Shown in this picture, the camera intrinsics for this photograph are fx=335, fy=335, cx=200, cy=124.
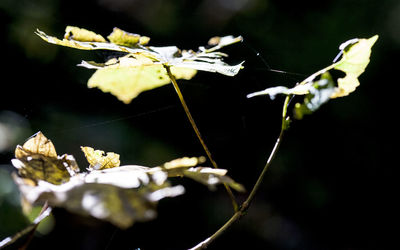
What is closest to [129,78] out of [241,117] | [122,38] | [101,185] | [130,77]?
[130,77]

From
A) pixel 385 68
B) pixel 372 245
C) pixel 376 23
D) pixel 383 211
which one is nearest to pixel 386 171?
pixel 383 211

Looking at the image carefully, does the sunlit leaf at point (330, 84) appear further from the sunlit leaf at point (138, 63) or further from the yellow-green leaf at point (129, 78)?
the yellow-green leaf at point (129, 78)

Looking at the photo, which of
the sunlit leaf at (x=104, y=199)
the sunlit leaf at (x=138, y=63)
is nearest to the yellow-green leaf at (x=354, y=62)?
the sunlit leaf at (x=138, y=63)

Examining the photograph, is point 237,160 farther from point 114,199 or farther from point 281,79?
point 114,199

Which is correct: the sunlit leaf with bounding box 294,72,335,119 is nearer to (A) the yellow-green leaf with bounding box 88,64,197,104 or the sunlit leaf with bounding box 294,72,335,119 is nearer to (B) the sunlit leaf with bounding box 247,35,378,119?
(B) the sunlit leaf with bounding box 247,35,378,119

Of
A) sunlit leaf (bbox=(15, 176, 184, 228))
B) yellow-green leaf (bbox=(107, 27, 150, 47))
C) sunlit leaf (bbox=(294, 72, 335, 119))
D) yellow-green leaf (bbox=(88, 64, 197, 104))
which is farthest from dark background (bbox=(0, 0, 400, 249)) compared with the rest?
sunlit leaf (bbox=(15, 176, 184, 228))

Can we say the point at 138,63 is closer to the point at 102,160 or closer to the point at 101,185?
the point at 102,160
